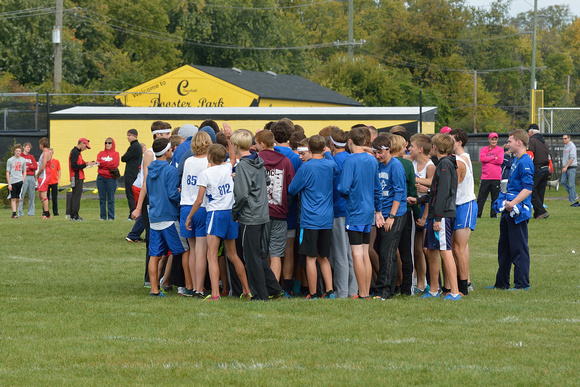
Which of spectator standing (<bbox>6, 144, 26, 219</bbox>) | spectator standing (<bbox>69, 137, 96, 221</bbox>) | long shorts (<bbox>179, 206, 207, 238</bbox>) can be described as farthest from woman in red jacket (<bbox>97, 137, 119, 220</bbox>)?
long shorts (<bbox>179, 206, 207, 238</bbox>)

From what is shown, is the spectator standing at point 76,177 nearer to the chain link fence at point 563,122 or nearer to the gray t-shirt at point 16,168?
the gray t-shirt at point 16,168

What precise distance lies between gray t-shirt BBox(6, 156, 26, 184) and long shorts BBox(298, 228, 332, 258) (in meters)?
13.3

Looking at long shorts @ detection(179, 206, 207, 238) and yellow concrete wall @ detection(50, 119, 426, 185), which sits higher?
yellow concrete wall @ detection(50, 119, 426, 185)

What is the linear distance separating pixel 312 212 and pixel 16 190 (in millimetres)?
13587

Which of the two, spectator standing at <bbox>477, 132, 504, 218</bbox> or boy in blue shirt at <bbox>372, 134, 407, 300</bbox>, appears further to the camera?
spectator standing at <bbox>477, 132, 504, 218</bbox>

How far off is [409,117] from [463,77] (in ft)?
153

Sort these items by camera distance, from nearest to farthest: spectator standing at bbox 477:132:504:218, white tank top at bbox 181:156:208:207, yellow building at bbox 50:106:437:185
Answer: white tank top at bbox 181:156:208:207
spectator standing at bbox 477:132:504:218
yellow building at bbox 50:106:437:185

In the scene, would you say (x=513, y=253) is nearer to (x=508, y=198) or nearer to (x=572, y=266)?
(x=508, y=198)

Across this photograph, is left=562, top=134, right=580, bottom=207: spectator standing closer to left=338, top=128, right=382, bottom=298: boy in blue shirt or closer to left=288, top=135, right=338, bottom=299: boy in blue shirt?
left=338, top=128, right=382, bottom=298: boy in blue shirt

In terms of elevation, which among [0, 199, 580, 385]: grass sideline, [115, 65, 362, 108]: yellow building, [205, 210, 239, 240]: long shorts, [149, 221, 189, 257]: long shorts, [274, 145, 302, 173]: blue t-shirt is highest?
[115, 65, 362, 108]: yellow building

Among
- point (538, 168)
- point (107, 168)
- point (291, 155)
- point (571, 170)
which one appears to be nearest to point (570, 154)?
point (571, 170)

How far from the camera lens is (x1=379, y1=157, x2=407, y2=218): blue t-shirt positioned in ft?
29.6

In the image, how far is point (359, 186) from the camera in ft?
29.2

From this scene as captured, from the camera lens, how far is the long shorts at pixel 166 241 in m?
9.40
